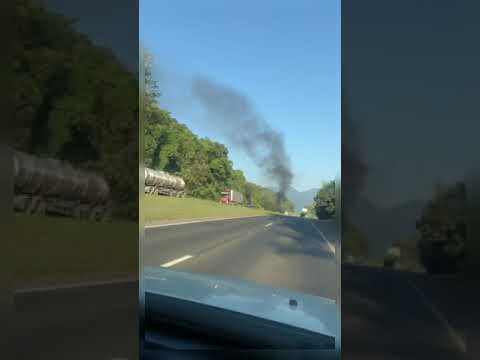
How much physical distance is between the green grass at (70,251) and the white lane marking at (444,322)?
1.65m

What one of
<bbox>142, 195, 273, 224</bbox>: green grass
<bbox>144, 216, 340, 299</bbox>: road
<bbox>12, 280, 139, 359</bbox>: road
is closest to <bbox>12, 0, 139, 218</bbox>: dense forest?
<bbox>12, 280, 139, 359</bbox>: road

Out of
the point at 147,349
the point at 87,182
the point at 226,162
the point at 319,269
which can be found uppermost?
the point at 226,162

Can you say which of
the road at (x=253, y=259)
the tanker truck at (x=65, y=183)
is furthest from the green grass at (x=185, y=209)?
the tanker truck at (x=65, y=183)

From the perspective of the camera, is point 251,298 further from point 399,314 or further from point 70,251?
point 70,251

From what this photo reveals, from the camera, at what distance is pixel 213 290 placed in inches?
125

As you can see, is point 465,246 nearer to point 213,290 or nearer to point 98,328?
point 213,290

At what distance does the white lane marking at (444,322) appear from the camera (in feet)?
7.77

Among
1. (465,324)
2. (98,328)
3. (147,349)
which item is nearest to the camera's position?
(465,324)

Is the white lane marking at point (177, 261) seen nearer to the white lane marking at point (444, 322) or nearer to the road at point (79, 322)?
the road at point (79, 322)

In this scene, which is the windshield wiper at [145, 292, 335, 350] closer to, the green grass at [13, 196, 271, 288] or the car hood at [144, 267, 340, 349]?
the car hood at [144, 267, 340, 349]

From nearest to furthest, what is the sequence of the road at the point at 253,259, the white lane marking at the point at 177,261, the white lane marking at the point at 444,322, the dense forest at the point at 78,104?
the white lane marking at the point at 444,322 → the dense forest at the point at 78,104 → the road at the point at 253,259 → the white lane marking at the point at 177,261

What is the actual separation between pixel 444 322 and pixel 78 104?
255cm

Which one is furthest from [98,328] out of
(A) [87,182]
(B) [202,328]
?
(A) [87,182]

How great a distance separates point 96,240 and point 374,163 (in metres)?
1.67
